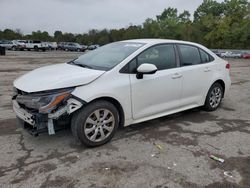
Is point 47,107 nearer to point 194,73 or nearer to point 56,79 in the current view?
point 56,79

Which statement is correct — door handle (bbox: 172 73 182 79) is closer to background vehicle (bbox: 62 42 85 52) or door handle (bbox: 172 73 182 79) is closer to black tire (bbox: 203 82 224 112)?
black tire (bbox: 203 82 224 112)

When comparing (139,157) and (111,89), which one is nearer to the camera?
(139,157)

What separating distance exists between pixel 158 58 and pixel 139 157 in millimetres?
1858

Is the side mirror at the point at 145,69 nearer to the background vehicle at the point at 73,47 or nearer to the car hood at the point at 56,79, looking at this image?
the car hood at the point at 56,79

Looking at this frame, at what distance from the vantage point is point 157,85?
173 inches

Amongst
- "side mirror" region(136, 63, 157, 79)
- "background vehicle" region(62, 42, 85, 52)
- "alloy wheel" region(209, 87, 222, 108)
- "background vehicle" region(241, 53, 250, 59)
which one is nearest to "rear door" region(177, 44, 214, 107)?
"alloy wheel" region(209, 87, 222, 108)

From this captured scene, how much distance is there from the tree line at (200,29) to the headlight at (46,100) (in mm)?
48655

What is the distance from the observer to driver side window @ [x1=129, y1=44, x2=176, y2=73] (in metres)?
4.22

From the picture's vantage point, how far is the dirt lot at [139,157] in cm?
304

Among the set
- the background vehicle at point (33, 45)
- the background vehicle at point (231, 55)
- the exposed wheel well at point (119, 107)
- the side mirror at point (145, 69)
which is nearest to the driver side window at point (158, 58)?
the side mirror at point (145, 69)

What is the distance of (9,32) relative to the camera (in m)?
77.7

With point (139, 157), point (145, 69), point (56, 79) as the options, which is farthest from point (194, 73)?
point (56, 79)

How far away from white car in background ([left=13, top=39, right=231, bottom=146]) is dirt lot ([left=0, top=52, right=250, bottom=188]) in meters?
0.33

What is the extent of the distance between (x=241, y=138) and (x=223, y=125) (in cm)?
63
